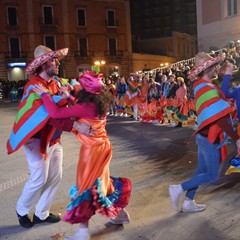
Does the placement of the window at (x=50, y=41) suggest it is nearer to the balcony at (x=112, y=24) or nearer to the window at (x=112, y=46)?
the window at (x=112, y=46)

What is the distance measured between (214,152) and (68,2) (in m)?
44.9

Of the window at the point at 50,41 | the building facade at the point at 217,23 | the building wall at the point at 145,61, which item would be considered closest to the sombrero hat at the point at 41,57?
the building facade at the point at 217,23

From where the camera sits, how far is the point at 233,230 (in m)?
3.99

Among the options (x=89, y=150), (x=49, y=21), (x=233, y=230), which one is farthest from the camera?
(x=49, y=21)

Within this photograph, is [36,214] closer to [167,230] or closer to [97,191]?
[97,191]

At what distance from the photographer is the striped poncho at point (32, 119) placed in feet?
12.8

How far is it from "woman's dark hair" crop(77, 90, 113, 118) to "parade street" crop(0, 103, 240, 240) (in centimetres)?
131

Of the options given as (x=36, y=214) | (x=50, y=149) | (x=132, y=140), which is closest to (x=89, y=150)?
(x=50, y=149)

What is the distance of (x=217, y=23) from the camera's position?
79.8 ft

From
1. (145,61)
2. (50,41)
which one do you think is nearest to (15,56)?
(50,41)

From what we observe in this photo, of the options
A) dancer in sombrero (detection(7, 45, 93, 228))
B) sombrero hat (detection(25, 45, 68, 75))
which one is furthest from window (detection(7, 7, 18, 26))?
sombrero hat (detection(25, 45, 68, 75))

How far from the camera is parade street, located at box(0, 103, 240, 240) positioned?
4020mm

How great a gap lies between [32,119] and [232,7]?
22.1 metres

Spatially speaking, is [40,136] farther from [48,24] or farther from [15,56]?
[48,24]
